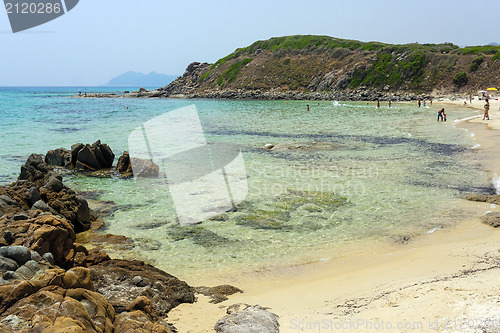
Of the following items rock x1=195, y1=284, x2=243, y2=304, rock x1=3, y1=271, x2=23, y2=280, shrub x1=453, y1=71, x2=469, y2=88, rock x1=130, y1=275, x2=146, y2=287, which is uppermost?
shrub x1=453, y1=71, x2=469, y2=88

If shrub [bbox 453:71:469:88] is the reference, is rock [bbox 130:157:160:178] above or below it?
below

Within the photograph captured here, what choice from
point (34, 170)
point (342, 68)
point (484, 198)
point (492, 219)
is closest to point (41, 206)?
point (34, 170)

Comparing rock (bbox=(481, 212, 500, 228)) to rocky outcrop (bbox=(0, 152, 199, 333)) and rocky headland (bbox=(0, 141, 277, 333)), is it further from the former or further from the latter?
rocky outcrop (bbox=(0, 152, 199, 333))

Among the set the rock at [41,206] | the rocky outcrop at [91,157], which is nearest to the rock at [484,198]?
the rock at [41,206]

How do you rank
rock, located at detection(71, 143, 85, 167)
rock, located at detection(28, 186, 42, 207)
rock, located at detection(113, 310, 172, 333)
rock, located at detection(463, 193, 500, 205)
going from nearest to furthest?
rock, located at detection(113, 310, 172, 333), rock, located at detection(28, 186, 42, 207), rock, located at detection(463, 193, 500, 205), rock, located at detection(71, 143, 85, 167)

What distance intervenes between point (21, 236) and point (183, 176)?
38.3 ft

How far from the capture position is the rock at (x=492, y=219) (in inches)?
434

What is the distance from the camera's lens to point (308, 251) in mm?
10172

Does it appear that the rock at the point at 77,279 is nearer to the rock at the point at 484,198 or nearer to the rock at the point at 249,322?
the rock at the point at 249,322

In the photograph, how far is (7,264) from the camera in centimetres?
605

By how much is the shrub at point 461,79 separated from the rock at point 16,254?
94764 millimetres

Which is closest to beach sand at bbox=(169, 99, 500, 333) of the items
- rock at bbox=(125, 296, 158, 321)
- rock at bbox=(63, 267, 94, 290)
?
rock at bbox=(125, 296, 158, 321)

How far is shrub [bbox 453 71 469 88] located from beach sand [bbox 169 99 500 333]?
86.2 metres

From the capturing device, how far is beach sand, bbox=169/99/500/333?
237 inches
